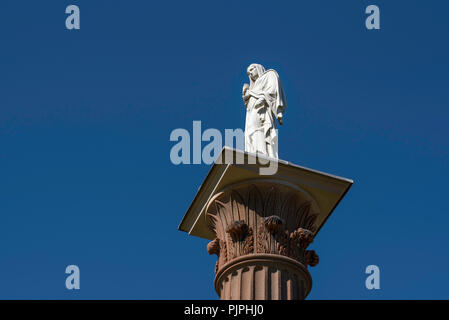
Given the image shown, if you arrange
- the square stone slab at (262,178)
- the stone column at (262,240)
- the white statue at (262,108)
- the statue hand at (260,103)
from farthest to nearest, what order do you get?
the statue hand at (260,103), the white statue at (262,108), the square stone slab at (262,178), the stone column at (262,240)

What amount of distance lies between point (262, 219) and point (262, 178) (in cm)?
83

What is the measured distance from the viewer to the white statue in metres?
17.0

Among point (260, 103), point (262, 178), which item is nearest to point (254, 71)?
point (260, 103)

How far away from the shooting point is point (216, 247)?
1597cm

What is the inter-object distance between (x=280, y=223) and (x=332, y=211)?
177 cm

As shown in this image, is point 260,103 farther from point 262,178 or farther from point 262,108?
point 262,178

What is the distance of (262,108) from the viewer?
17625 mm

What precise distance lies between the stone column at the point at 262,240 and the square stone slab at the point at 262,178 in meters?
0.16

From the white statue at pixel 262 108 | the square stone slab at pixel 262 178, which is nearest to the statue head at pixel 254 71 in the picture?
the white statue at pixel 262 108

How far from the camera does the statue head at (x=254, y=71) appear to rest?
1855cm

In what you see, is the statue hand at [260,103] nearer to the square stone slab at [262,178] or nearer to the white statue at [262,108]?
the white statue at [262,108]

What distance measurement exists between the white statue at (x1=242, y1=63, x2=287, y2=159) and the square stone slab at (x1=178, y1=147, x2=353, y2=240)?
37.3 inches
